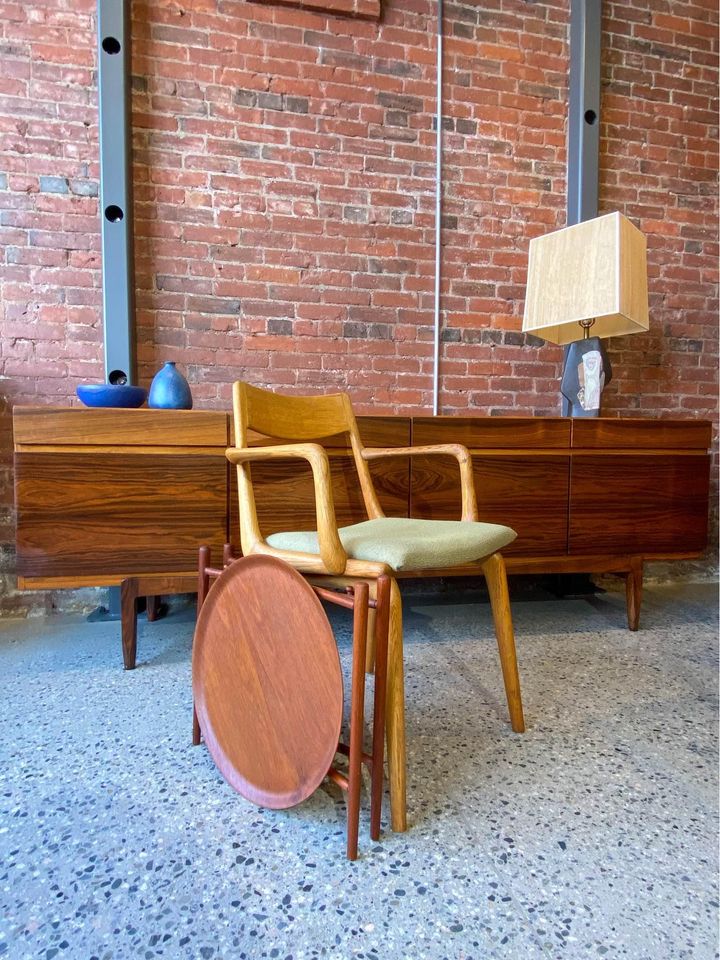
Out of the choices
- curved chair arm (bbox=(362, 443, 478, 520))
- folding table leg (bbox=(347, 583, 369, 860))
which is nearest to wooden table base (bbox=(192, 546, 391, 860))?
folding table leg (bbox=(347, 583, 369, 860))

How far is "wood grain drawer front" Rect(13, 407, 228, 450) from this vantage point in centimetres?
174

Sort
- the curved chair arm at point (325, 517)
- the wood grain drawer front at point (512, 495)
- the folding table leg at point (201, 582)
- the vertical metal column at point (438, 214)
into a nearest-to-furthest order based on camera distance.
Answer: the curved chair arm at point (325, 517) → the folding table leg at point (201, 582) → the wood grain drawer front at point (512, 495) → the vertical metal column at point (438, 214)

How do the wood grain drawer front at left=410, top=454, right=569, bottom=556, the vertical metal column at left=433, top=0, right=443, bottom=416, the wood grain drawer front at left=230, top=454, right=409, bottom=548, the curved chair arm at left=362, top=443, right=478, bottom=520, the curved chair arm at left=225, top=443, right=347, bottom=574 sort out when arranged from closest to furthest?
the curved chair arm at left=225, top=443, right=347, bottom=574 < the curved chair arm at left=362, top=443, right=478, bottom=520 < the wood grain drawer front at left=230, top=454, right=409, bottom=548 < the wood grain drawer front at left=410, top=454, right=569, bottom=556 < the vertical metal column at left=433, top=0, right=443, bottom=416

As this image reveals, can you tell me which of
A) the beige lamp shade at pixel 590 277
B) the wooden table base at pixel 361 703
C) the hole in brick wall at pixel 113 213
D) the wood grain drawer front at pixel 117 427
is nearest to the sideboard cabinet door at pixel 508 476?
the beige lamp shade at pixel 590 277

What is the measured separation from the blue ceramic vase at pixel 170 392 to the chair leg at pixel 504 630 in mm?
1182

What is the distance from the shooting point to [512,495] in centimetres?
212

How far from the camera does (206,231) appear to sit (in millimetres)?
2379

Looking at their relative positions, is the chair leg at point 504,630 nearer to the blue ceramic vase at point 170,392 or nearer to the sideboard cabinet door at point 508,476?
the sideboard cabinet door at point 508,476

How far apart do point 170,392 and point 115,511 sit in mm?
448

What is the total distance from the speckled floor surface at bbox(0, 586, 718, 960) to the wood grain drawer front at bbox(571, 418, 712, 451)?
0.88 metres

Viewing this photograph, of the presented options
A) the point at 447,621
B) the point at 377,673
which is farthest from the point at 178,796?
the point at 447,621

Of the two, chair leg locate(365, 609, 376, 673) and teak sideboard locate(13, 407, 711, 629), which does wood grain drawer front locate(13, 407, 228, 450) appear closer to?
teak sideboard locate(13, 407, 711, 629)

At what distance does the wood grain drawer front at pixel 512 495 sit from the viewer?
6.70ft

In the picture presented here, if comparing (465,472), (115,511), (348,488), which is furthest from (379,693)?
(115,511)
